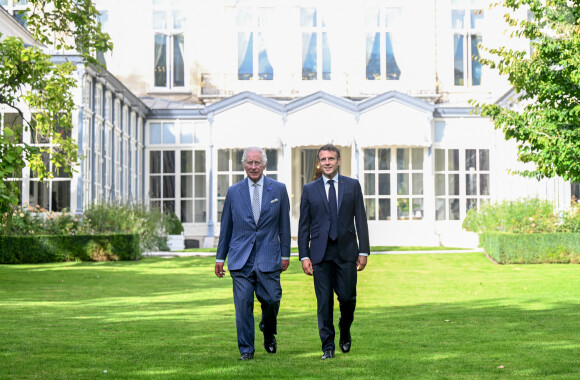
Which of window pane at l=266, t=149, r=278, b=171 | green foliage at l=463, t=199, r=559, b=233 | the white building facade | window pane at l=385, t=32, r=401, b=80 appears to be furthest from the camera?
window pane at l=385, t=32, r=401, b=80

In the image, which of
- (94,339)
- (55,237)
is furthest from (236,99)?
(94,339)

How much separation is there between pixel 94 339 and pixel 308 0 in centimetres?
2748

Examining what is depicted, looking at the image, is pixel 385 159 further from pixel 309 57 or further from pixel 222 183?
pixel 222 183

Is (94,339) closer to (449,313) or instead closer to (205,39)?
(449,313)

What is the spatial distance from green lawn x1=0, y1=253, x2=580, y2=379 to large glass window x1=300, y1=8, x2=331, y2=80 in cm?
1722

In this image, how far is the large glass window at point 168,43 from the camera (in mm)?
34906

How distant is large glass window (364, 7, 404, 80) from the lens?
34.6 m

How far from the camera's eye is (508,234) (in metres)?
21.3

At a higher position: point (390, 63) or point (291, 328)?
point (390, 63)

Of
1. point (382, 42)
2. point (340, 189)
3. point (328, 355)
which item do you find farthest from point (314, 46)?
point (328, 355)

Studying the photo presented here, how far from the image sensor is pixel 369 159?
105ft

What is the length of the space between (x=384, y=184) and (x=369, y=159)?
1.00m

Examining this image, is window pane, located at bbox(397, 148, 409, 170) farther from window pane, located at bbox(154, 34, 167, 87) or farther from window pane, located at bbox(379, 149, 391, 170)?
window pane, located at bbox(154, 34, 167, 87)

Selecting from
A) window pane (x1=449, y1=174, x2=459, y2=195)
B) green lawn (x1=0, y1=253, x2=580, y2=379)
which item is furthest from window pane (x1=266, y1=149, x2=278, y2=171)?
green lawn (x1=0, y1=253, x2=580, y2=379)
